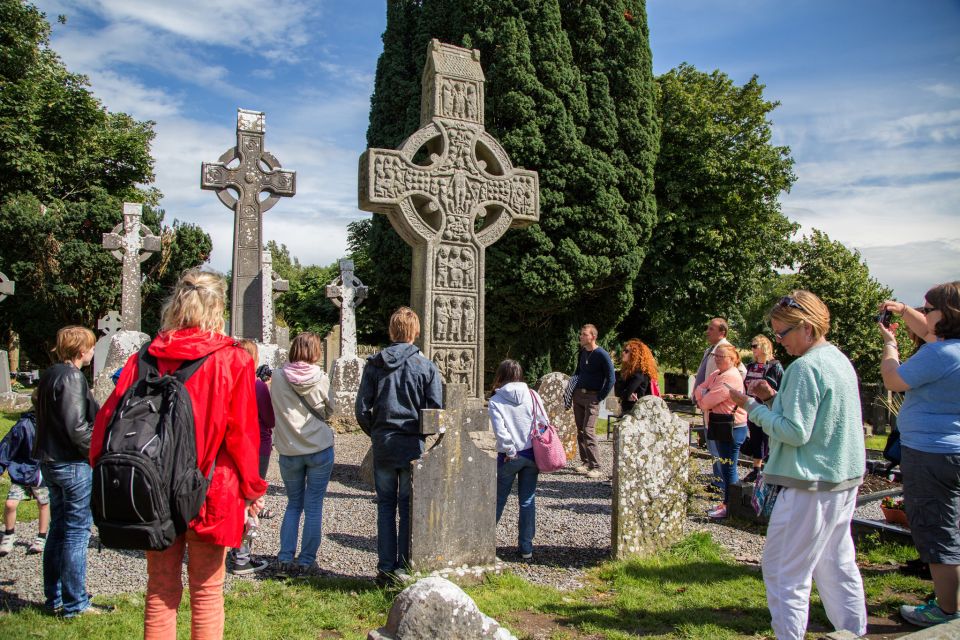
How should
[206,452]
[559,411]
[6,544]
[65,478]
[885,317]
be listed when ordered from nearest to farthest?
1. [206,452]
2. [65,478]
3. [885,317]
4. [6,544]
5. [559,411]

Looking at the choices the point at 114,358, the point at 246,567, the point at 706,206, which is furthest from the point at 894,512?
the point at 706,206

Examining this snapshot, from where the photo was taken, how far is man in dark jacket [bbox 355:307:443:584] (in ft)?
15.1

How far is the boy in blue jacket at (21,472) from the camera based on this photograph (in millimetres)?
4785

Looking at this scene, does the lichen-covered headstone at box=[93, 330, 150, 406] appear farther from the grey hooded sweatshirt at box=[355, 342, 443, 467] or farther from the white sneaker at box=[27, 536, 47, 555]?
the grey hooded sweatshirt at box=[355, 342, 443, 467]

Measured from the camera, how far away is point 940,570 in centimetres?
384

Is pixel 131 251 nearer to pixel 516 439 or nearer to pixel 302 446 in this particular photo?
pixel 302 446

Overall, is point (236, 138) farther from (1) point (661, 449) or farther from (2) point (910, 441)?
(2) point (910, 441)

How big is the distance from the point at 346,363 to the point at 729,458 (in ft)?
25.0

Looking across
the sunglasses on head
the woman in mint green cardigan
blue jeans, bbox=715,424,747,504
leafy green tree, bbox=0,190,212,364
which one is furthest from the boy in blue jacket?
leafy green tree, bbox=0,190,212,364

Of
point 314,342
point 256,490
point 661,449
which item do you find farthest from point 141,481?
point 661,449

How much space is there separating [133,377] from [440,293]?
4375mm

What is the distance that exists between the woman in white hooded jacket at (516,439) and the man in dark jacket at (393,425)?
676 millimetres

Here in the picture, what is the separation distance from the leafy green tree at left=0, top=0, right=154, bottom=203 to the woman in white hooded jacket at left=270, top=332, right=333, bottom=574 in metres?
21.8

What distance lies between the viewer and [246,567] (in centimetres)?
481
